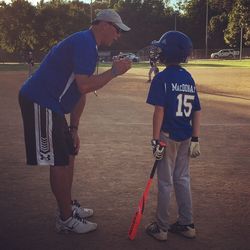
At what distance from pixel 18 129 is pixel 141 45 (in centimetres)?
7880

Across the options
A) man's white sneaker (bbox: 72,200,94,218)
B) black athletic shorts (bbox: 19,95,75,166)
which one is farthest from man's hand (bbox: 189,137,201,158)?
man's white sneaker (bbox: 72,200,94,218)

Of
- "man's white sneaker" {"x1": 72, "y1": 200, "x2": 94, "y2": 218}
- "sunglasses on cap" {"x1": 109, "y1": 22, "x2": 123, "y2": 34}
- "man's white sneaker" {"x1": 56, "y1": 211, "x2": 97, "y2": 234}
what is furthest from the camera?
"man's white sneaker" {"x1": 72, "y1": 200, "x2": 94, "y2": 218}

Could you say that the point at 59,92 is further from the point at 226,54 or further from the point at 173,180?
the point at 226,54

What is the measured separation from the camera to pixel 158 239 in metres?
4.36

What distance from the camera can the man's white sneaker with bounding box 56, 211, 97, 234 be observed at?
4500 millimetres

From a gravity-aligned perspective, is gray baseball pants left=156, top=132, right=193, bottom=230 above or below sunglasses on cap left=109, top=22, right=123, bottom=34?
below

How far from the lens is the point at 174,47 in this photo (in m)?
4.28

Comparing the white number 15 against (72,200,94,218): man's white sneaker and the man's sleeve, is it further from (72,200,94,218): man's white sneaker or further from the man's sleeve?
(72,200,94,218): man's white sneaker

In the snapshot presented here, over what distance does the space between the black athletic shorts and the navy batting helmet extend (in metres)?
1.11

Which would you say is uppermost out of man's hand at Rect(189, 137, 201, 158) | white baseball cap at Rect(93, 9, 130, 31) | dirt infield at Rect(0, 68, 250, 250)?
white baseball cap at Rect(93, 9, 130, 31)

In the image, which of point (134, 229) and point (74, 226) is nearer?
point (134, 229)

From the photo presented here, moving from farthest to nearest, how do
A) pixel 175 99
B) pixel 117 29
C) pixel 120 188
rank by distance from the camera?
pixel 120 188 → pixel 117 29 → pixel 175 99

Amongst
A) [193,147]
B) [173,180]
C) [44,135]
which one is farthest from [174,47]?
[44,135]

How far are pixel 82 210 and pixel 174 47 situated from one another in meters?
1.92
